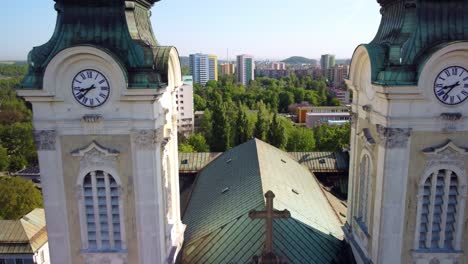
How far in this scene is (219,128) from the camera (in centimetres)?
6869

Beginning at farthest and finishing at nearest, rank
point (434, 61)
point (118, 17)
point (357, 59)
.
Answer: point (357, 59)
point (118, 17)
point (434, 61)

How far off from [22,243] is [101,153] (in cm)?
2053

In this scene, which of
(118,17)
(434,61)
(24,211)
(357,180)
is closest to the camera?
(434,61)

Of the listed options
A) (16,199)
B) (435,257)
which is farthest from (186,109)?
(435,257)

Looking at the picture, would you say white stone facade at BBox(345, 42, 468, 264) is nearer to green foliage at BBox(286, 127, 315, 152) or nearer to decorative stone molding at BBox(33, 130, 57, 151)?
decorative stone molding at BBox(33, 130, 57, 151)

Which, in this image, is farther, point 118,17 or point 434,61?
point 118,17

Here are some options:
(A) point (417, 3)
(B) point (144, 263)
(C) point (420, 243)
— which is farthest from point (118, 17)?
(C) point (420, 243)

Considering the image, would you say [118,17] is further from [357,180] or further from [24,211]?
[24,211]

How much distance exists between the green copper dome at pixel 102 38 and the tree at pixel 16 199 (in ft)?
108

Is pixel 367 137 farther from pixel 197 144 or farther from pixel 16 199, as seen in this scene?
pixel 197 144

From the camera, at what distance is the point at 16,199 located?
41.8 m

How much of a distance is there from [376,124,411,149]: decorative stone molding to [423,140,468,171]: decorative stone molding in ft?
3.09

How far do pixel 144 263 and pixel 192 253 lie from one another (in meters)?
3.75

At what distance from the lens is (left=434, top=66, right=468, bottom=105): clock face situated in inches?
543
